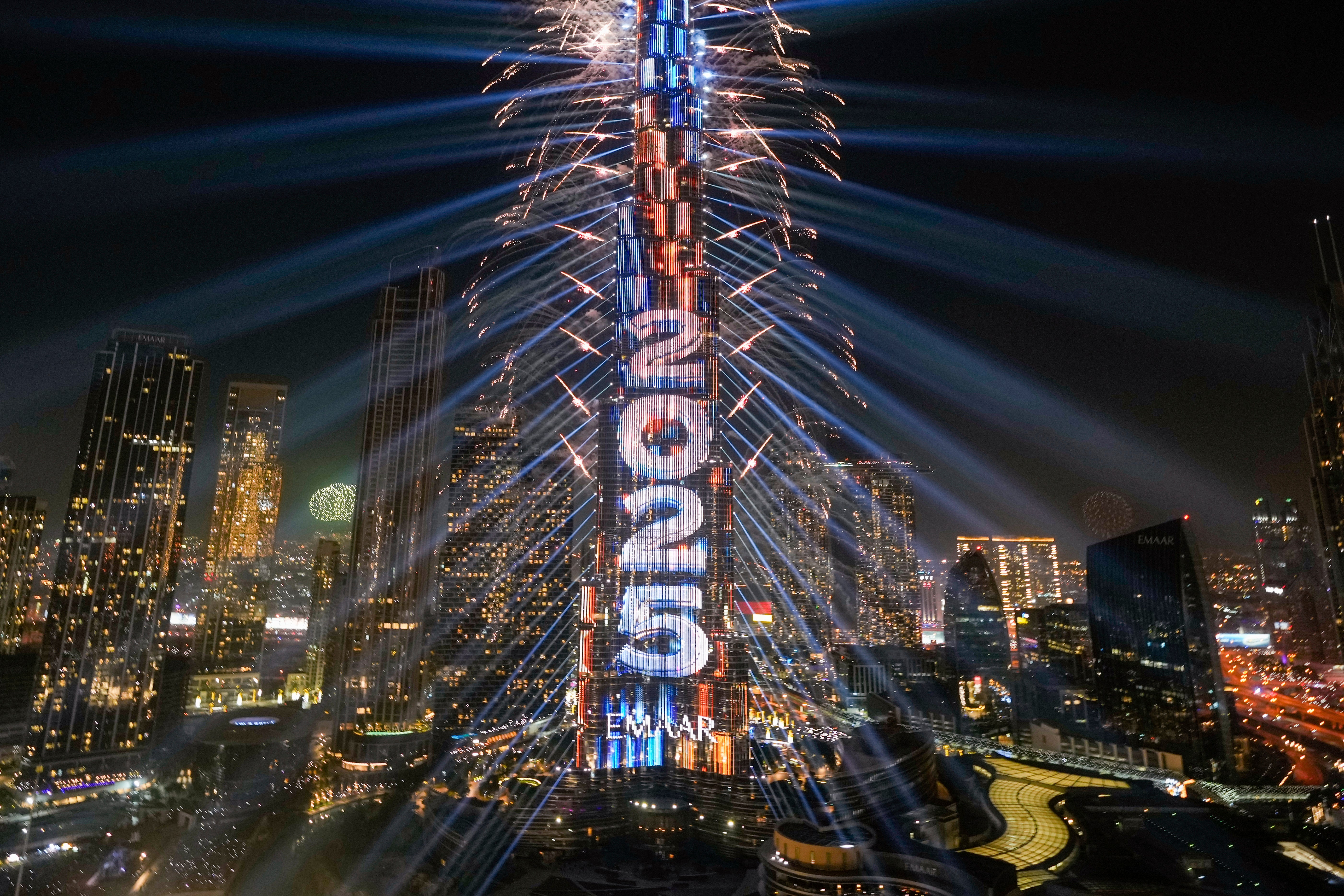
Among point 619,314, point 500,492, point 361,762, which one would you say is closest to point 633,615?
point 619,314

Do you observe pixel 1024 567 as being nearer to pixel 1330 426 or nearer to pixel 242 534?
pixel 1330 426

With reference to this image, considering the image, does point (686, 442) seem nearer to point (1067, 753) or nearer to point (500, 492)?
point (1067, 753)

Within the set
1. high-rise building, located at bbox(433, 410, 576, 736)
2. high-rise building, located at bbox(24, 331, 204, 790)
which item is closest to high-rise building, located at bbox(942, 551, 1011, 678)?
high-rise building, located at bbox(433, 410, 576, 736)

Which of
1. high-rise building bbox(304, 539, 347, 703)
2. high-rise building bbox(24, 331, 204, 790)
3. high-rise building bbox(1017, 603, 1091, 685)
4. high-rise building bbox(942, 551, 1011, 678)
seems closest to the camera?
high-rise building bbox(24, 331, 204, 790)

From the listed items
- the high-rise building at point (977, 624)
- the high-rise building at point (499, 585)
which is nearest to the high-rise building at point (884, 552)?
the high-rise building at point (977, 624)

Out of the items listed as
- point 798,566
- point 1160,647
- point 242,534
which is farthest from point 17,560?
point 1160,647

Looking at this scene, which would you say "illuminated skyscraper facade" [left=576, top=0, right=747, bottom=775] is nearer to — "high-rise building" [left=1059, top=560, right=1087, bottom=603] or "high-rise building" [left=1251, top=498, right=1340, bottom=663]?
"high-rise building" [left=1251, top=498, right=1340, bottom=663]
